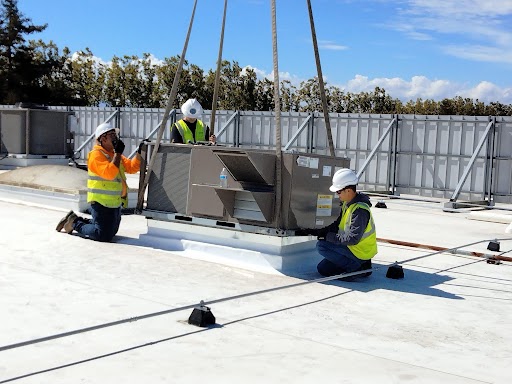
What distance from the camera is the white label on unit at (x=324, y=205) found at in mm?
7992

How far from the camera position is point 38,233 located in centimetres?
976

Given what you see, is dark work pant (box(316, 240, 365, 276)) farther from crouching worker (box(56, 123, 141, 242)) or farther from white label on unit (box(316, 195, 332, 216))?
crouching worker (box(56, 123, 141, 242))

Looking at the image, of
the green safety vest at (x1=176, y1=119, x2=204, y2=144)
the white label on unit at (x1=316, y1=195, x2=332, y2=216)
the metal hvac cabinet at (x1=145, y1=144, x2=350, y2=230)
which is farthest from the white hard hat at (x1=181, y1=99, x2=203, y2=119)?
the white label on unit at (x1=316, y1=195, x2=332, y2=216)

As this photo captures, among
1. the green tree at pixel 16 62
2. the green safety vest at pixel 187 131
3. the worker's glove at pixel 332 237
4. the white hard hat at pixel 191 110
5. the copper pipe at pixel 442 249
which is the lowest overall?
the copper pipe at pixel 442 249

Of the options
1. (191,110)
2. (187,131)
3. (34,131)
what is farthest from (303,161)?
(34,131)

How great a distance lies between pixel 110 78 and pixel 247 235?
53.4 m

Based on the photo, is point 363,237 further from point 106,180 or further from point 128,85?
point 128,85

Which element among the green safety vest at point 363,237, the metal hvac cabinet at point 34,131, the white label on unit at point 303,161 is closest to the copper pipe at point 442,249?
the green safety vest at point 363,237

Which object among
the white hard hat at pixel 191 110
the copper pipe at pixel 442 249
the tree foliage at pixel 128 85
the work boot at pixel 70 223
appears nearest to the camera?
the copper pipe at pixel 442 249

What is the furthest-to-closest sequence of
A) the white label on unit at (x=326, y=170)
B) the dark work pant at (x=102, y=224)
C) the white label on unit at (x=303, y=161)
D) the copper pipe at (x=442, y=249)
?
the copper pipe at (x=442, y=249)
the dark work pant at (x=102, y=224)
the white label on unit at (x=326, y=170)
the white label on unit at (x=303, y=161)

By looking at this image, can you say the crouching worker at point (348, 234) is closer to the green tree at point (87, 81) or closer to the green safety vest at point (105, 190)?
the green safety vest at point (105, 190)

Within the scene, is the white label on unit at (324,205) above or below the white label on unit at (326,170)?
below

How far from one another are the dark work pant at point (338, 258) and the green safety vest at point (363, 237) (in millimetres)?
63

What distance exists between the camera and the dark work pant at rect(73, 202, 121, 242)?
9133mm
